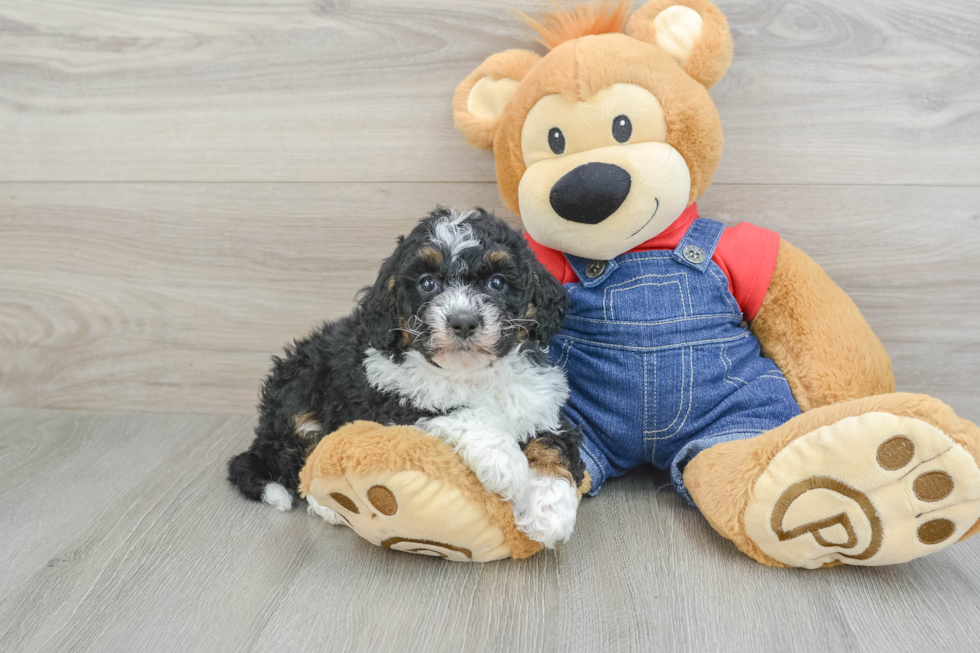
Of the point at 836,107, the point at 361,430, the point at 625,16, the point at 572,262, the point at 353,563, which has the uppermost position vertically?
the point at 625,16

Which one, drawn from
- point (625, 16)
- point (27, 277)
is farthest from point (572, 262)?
point (27, 277)

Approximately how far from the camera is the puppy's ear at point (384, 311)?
139 cm

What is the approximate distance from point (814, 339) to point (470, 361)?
866 millimetres

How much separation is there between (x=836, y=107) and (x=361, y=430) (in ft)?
5.05

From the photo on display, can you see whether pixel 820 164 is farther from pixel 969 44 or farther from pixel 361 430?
pixel 361 430

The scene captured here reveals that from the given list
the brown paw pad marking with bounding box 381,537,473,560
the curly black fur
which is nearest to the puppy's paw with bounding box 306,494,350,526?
the curly black fur

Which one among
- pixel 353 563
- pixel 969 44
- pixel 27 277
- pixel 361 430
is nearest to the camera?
pixel 361 430

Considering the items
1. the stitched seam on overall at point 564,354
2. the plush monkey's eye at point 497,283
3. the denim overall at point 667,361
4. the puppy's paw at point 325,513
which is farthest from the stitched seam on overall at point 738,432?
the puppy's paw at point 325,513

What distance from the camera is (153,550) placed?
4.97 ft

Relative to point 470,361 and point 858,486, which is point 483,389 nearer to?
point 470,361

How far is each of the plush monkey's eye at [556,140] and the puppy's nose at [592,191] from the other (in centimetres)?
8

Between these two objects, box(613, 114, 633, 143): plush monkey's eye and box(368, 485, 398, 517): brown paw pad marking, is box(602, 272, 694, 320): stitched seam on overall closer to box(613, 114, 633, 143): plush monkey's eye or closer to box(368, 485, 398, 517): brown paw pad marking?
box(613, 114, 633, 143): plush monkey's eye

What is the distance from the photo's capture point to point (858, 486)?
1.24 m

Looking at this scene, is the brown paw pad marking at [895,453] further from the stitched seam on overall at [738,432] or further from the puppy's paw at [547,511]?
the puppy's paw at [547,511]
